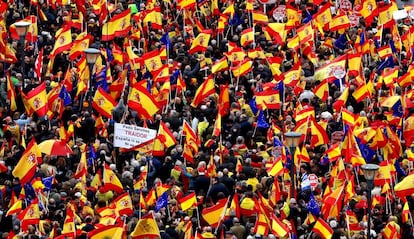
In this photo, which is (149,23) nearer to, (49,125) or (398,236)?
(49,125)

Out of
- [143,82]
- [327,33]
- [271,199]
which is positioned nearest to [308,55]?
[327,33]

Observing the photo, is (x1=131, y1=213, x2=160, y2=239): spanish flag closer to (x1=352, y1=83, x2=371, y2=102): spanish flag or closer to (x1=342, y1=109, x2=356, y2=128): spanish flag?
(x1=342, y1=109, x2=356, y2=128): spanish flag

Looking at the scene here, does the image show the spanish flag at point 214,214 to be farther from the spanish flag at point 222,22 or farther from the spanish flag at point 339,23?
the spanish flag at point 339,23

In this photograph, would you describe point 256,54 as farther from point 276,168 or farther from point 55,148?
point 55,148

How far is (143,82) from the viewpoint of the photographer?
39969 mm

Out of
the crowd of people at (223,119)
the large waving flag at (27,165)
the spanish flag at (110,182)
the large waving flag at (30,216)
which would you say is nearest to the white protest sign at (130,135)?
the crowd of people at (223,119)

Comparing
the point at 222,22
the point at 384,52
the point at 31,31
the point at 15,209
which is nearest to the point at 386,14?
the point at 384,52

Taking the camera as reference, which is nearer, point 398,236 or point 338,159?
point 398,236

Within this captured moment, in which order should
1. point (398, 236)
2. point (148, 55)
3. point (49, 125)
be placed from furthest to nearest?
point (148, 55), point (49, 125), point (398, 236)

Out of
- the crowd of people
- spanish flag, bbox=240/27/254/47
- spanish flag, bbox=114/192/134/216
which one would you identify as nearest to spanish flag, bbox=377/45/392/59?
the crowd of people

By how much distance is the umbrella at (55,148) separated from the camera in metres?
37.4

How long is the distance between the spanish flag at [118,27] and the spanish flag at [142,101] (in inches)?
216

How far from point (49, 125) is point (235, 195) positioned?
20.1 ft

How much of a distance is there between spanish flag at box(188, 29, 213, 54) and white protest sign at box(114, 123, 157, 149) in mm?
6928
